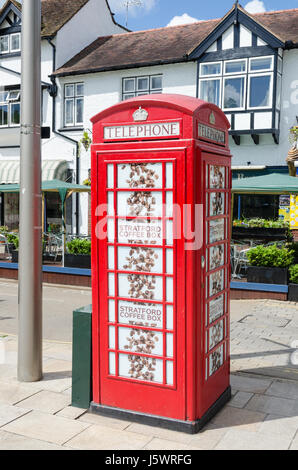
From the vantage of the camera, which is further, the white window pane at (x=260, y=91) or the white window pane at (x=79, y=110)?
the white window pane at (x=79, y=110)

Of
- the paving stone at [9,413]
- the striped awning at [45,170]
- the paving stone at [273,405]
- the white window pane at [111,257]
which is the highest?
the striped awning at [45,170]

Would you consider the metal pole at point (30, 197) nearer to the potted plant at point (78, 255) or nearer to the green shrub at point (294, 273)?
the green shrub at point (294, 273)

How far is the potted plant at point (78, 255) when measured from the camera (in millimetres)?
13016

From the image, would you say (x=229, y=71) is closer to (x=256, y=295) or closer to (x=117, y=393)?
(x=256, y=295)

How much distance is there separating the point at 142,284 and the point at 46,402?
5.66 feet

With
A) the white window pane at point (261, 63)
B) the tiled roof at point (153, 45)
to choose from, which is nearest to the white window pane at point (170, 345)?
the white window pane at point (261, 63)

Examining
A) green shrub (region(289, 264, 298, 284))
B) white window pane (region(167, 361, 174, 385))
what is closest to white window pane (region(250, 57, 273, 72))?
green shrub (region(289, 264, 298, 284))

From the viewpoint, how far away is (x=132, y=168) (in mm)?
4609

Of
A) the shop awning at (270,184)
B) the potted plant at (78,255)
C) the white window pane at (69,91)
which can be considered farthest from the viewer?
the white window pane at (69,91)

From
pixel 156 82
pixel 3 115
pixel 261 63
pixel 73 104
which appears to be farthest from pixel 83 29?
pixel 261 63

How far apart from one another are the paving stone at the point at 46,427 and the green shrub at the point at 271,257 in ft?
23.6

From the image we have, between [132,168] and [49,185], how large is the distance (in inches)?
411

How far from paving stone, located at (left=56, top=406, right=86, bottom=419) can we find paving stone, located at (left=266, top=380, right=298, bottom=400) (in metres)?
2.08
